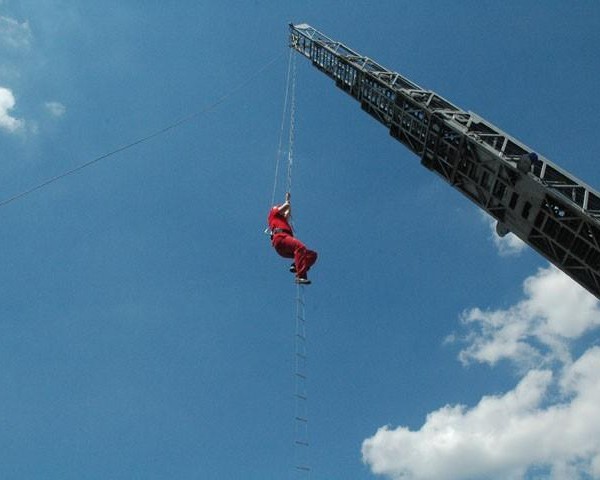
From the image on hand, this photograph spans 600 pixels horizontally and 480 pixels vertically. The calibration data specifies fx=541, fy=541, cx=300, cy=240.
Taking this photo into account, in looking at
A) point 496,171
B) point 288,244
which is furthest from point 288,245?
point 496,171

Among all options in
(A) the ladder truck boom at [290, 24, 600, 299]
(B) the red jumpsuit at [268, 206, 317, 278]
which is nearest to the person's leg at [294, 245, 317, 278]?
(B) the red jumpsuit at [268, 206, 317, 278]

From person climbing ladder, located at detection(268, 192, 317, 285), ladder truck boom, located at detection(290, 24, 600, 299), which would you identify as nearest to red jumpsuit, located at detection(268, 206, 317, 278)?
person climbing ladder, located at detection(268, 192, 317, 285)

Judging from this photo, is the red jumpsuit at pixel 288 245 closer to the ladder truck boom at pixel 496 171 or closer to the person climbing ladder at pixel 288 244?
the person climbing ladder at pixel 288 244

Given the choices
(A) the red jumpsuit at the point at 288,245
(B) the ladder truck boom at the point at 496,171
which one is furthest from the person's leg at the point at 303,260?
(B) the ladder truck boom at the point at 496,171

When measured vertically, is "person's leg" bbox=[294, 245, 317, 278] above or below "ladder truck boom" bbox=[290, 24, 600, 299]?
below

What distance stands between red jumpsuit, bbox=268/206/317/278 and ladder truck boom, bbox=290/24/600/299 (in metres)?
5.41

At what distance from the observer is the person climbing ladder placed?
47.2ft

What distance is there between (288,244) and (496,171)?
620 centimetres

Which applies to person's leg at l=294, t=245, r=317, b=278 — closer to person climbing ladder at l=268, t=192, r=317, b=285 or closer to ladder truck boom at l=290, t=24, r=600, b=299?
person climbing ladder at l=268, t=192, r=317, b=285

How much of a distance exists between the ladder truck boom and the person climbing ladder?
5.13 metres

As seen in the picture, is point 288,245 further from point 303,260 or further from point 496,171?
point 496,171

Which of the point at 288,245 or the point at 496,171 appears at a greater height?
the point at 496,171

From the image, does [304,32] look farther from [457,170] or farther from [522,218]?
[522,218]

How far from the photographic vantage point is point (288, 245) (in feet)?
49.2
